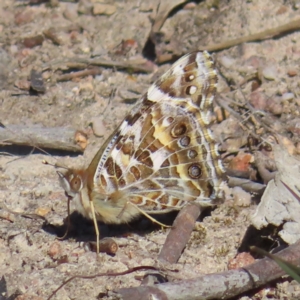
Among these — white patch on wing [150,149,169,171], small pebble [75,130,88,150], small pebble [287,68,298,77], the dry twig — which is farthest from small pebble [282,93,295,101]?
the dry twig

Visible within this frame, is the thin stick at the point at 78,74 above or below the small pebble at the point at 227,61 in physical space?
below

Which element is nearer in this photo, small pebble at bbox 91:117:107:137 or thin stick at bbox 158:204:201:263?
→ thin stick at bbox 158:204:201:263

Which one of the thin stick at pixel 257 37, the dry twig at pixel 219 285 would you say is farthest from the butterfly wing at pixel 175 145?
the thin stick at pixel 257 37

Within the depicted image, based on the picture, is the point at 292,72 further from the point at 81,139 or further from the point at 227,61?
the point at 81,139

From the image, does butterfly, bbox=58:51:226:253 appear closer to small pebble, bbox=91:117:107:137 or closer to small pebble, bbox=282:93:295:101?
small pebble, bbox=91:117:107:137

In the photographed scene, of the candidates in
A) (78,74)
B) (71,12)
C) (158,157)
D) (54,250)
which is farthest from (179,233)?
(71,12)

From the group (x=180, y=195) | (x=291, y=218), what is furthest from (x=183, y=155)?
(x=291, y=218)

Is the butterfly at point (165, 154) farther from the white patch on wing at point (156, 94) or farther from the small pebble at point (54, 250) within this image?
the small pebble at point (54, 250)
